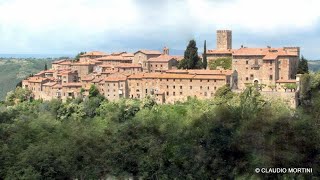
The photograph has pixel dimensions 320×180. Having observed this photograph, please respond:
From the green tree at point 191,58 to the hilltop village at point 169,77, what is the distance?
111 centimetres

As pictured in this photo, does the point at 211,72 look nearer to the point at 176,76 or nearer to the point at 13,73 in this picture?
the point at 176,76

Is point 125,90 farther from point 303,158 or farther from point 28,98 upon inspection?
point 303,158

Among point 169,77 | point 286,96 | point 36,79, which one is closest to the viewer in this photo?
point 286,96

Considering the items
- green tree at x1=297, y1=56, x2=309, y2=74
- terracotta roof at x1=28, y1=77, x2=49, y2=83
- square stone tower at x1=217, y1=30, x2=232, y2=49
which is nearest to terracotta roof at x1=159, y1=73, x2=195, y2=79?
green tree at x1=297, y1=56, x2=309, y2=74

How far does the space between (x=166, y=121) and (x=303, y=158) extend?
250 inches

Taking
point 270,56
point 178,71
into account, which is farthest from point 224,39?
point 270,56

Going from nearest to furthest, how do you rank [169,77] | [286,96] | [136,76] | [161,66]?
1. [286,96]
2. [169,77]
3. [136,76]
4. [161,66]

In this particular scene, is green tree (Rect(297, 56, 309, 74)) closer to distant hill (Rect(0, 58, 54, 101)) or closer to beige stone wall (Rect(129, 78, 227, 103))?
beige stone wall (Rect(129, 78, 227, 103))

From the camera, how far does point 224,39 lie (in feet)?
192

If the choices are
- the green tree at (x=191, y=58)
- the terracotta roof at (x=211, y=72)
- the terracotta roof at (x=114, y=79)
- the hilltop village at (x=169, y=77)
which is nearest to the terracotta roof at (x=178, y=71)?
the hilltop village at (x=169, y=77)

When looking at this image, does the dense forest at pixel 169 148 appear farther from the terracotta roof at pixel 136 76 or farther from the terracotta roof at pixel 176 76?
the terracotta roof at pixel 136 76

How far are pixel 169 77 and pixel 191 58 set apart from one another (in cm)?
455

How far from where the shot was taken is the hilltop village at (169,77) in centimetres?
4541

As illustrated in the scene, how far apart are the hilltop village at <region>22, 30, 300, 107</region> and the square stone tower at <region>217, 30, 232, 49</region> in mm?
5729
